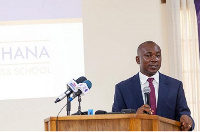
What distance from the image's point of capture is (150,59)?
187 inches

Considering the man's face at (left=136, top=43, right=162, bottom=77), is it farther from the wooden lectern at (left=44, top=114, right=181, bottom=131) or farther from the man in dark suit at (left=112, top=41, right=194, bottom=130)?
the wooden lectern at (left=44, top=114, right=181, bottom=131)

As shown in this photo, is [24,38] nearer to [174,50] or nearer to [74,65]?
[74,65]

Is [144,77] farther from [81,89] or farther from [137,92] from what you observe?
[81,89]

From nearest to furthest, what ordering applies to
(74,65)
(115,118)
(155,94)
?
(115,118) < (155,94) < (74,65)

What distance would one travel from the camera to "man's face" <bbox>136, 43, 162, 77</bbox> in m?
4.75

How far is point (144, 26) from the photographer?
290 inches

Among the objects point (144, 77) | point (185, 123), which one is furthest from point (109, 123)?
point (144, 77)

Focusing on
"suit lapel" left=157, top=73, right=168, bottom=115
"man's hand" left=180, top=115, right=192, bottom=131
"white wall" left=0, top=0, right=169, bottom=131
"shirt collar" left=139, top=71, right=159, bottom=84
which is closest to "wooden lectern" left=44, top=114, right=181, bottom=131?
"man's hand" left=180, top=115, right=192, bottom=131

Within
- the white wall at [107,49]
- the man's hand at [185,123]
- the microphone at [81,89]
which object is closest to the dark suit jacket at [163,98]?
the man's hand at [185,123]

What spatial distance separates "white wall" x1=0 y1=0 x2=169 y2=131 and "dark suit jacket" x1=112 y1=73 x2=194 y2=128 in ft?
7.81

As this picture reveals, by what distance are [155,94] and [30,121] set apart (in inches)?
112

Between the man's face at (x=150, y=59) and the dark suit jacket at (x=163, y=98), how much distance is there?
91 millimetres

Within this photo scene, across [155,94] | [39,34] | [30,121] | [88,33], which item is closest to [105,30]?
[88,33]

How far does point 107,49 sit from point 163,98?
271cm
